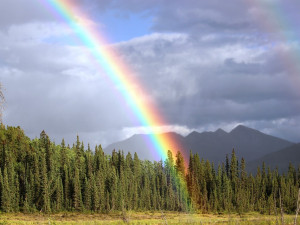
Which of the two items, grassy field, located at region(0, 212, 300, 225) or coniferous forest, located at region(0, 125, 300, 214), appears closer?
grassy field, located at region(0, 212, 300, 225)

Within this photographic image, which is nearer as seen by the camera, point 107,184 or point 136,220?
point 136,220

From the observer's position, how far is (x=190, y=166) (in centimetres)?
16762

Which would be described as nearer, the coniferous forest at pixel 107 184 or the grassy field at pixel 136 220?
the grassy field at pixel 136 220

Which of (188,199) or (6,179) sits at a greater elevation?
(6,179)

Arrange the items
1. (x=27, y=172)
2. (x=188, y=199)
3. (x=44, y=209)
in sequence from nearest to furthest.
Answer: (x=44, y=209)
(x=27, y=172)
(x=188, y=199)

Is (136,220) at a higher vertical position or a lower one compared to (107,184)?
lower

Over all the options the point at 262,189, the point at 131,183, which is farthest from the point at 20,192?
the point at 262,189

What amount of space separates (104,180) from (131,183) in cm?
1644

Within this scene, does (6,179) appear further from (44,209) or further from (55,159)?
(55,159)

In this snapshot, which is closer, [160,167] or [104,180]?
[104,180]

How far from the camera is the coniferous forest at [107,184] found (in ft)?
427

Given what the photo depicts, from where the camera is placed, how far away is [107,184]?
490 feet

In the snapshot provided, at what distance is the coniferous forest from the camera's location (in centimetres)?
13000

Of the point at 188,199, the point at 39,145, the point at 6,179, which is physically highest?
the point at 39,145
